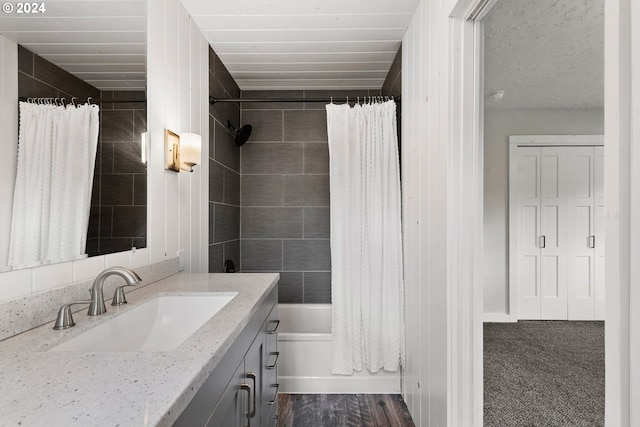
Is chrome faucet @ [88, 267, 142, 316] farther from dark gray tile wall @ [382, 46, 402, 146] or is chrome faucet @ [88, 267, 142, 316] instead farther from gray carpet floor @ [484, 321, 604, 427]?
gray carpet floor @ [484, 321, 604, 427]

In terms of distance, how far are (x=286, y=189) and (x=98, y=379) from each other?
2.67 meters

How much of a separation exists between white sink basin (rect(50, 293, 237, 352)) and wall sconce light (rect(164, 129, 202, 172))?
765 mm

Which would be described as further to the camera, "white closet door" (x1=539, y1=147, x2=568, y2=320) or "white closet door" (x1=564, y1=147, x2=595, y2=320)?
"white closet door" (x1=539, y1=147, x2=568, y2=320)

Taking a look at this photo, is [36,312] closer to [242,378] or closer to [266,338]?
[242,378]

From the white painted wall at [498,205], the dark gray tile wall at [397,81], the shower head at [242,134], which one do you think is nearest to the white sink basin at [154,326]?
the dark gray tile wall at [397,81]

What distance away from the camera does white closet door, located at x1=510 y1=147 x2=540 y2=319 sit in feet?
12.1

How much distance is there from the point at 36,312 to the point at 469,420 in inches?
63.5

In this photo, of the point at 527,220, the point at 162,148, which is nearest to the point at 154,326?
the point at 162,148

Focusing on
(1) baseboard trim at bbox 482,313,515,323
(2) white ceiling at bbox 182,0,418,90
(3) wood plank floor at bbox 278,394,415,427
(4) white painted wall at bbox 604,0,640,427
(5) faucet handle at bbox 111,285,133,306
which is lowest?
(3) wood plank floor at bbox 278,394,415,427

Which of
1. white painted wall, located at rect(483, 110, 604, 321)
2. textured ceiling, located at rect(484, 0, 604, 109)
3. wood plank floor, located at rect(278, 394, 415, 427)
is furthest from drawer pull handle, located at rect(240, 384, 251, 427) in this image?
white painted wall, located at rect(483, 110, 604, 321)

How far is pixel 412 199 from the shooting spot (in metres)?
2.08

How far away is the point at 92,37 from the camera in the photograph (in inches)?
47.8

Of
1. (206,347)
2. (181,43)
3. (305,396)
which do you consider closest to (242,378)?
(206,347)

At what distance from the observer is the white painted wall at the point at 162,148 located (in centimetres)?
147
